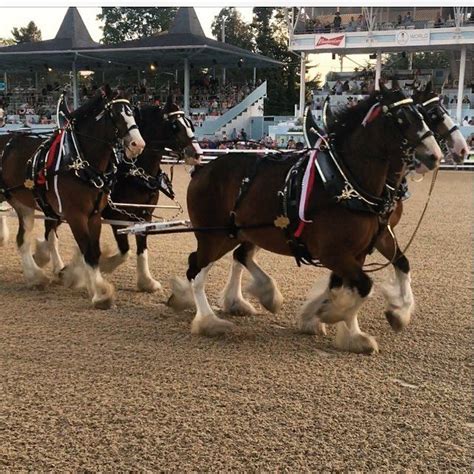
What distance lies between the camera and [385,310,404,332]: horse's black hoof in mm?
4617

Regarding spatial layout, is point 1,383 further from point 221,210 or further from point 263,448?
point 221,210

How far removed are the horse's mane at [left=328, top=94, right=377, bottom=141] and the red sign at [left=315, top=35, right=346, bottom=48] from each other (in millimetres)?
28670

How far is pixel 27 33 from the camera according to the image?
62625 millimetres

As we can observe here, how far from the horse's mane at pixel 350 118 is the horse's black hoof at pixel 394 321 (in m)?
1.50

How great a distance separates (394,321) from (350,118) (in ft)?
5.51

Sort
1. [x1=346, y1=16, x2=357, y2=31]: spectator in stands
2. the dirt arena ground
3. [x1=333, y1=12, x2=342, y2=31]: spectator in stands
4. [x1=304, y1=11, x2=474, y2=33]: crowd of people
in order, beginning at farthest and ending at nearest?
[x1=333, y1=12, x2=342, y2=31]: spectator in stands
[x1=346, y1=16, x2=357, y2=31]: spectator in stands
[x1=304, y1=11, x2=474, y2=33]: crowd of people
the dirt arena ground

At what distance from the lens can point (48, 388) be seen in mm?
3551

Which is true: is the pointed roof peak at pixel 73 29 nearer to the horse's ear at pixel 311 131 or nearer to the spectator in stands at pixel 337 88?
the spectator in stands at pixel 337 88

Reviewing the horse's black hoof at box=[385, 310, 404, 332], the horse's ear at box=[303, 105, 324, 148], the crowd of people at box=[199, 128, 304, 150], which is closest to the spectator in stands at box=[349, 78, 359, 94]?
the crowd of people at box=[199, 128, 304, 150]

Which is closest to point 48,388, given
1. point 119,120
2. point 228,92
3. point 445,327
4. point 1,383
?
point 1,383

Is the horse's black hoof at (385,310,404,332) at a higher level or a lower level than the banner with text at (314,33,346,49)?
lower

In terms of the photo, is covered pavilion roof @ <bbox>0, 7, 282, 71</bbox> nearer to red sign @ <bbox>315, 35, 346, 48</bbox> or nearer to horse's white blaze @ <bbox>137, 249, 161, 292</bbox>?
red sign @ <bbox>315, 35, 346, 48</bbox>

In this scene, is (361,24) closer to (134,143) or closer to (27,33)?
(134,143)

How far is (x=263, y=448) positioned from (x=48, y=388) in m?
1.50
